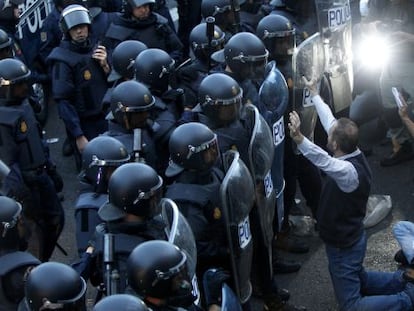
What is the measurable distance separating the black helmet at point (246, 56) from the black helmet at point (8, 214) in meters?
2.40

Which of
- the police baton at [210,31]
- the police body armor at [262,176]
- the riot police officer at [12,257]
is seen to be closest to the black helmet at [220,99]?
the police body armor at [262,176]

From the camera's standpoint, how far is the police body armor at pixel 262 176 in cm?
581

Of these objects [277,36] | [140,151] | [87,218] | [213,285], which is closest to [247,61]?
[277,36]

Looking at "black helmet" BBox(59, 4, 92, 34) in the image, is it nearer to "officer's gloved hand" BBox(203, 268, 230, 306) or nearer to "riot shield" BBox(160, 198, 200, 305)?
"riot shield" BBox(160, 198, 200, 305)

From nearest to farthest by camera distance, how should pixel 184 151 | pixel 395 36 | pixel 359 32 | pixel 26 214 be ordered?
pixel 184 151 → pixel 26 214 → pixel 395 36 → pixel 359 32

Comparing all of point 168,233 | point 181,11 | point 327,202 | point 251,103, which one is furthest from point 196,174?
point 181,11

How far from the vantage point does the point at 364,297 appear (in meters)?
5.80

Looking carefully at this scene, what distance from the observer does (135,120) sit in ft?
20.1

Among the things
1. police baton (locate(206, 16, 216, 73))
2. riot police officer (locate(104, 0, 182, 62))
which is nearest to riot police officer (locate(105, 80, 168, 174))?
police baton (locate(206, 16, 216, 73))

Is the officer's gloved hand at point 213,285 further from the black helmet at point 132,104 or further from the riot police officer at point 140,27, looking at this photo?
the riot police officer at point 140,27

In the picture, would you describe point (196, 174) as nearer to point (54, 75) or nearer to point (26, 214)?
point (26, 214)

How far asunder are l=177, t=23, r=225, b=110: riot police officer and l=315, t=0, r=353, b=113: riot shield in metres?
0.97

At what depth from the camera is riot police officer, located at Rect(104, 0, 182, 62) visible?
838 centimetres

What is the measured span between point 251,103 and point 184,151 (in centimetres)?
151
